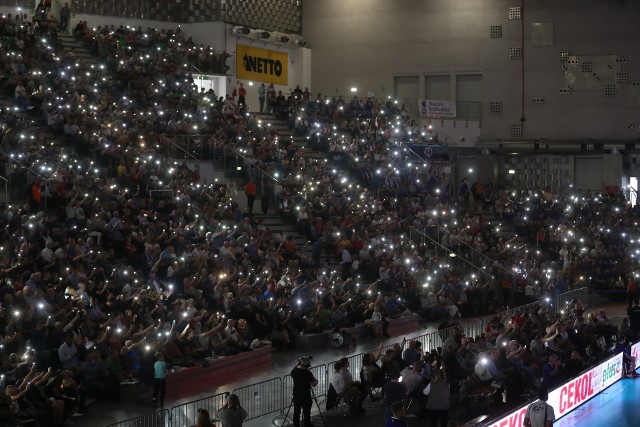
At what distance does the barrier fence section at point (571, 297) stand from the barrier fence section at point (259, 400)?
12637 millimetres

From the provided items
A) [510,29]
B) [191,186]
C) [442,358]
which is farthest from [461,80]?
[442,358]

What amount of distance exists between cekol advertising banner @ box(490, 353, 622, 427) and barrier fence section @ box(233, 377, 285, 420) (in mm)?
4356

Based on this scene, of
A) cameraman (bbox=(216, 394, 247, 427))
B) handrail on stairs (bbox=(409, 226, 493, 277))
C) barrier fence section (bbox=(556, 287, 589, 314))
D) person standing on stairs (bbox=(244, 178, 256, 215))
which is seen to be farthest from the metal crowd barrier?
handrail on stairs (bbox=(409, 226, 493, 277))

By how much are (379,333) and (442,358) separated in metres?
6.82

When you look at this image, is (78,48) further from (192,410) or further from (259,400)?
(192,410)

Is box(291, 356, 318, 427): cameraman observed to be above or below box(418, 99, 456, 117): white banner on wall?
below

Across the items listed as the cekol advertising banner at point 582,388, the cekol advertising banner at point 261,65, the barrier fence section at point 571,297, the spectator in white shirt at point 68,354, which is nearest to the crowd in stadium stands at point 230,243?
the spectator in white shirt at point 68,354

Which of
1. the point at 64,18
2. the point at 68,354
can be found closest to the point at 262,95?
the point at 64,18

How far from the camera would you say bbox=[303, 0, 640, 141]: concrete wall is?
43125mm

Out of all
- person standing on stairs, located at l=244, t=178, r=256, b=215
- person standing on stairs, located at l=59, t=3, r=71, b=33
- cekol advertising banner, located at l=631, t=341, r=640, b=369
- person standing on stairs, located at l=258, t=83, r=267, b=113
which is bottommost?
cekol advertising banner, located at l=631, t=341, r=640, b=369

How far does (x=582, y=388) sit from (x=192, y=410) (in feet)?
25.5

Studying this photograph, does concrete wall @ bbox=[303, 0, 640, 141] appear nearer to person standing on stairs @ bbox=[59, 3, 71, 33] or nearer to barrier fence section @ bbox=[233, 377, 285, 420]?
person standing on stairs @ bbox=[59, 3, 71, 33]

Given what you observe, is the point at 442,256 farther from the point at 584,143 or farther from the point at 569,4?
the point at 569,4

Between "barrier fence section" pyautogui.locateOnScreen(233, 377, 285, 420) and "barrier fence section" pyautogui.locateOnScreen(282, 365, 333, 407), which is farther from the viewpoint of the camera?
"barrier fence section" pyautogui.locateOnScreen(282, 365, 333, 407)
